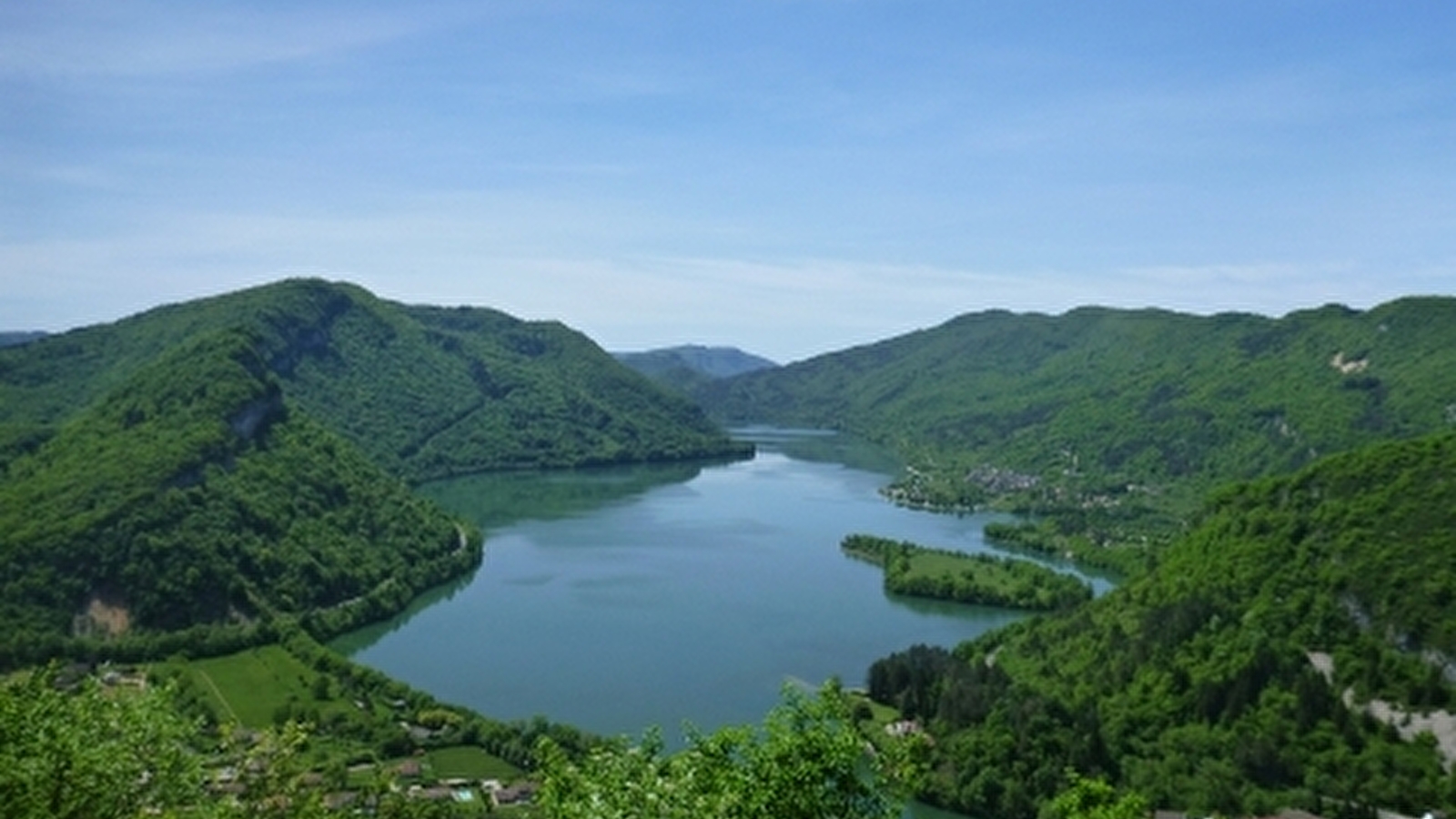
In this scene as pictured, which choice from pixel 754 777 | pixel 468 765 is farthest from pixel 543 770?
pixel 468 765

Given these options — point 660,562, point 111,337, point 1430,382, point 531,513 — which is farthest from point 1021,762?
point 111,337

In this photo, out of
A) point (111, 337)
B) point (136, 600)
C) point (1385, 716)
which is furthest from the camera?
point (111, 337)

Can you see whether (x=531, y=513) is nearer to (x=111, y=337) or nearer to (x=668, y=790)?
(x=111, y=337)

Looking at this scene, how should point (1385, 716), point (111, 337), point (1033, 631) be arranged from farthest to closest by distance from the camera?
point (111, 337), point (1033, 631), point (1385, 716)

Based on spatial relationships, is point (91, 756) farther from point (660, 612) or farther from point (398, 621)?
point (398, 621)

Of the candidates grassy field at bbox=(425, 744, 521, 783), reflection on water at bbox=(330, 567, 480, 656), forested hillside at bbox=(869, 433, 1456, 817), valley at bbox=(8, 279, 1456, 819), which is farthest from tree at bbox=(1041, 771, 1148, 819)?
reflection on water at bbox=(330, 567, 480, 656)

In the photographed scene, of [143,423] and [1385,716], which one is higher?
[143,423]

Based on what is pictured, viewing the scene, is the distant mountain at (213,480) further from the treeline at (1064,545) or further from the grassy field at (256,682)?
the treeline at (1064,545)
